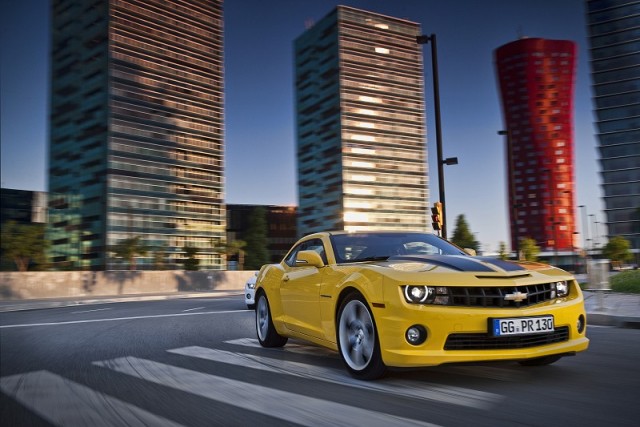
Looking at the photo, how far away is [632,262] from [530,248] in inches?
3264

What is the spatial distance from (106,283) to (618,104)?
141 m

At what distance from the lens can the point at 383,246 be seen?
5922 millimetres

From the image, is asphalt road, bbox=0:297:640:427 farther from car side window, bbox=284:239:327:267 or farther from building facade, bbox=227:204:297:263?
building facade, bbox=227:204:297:263

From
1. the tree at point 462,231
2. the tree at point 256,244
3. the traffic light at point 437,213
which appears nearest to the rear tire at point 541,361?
the traffic light at point 437,213

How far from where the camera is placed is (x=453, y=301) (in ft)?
14.4

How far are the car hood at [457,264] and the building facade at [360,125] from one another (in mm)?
143556

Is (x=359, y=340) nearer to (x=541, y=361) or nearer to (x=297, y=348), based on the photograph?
A: (x=541, y=361)

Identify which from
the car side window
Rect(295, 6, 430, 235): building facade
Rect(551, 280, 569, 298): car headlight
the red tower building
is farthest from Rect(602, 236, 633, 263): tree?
Rect(551, 280, 569, 298): car headlight

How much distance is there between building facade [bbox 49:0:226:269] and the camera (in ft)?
405

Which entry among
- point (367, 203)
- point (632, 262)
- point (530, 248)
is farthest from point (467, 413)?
point (367, 203)

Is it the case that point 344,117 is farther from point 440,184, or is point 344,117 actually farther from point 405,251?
point 405,251

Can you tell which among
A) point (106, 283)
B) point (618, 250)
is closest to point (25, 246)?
point (106, 283)

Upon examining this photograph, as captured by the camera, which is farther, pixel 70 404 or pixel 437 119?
pixel 437 119

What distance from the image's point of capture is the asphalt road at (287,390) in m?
3.54
